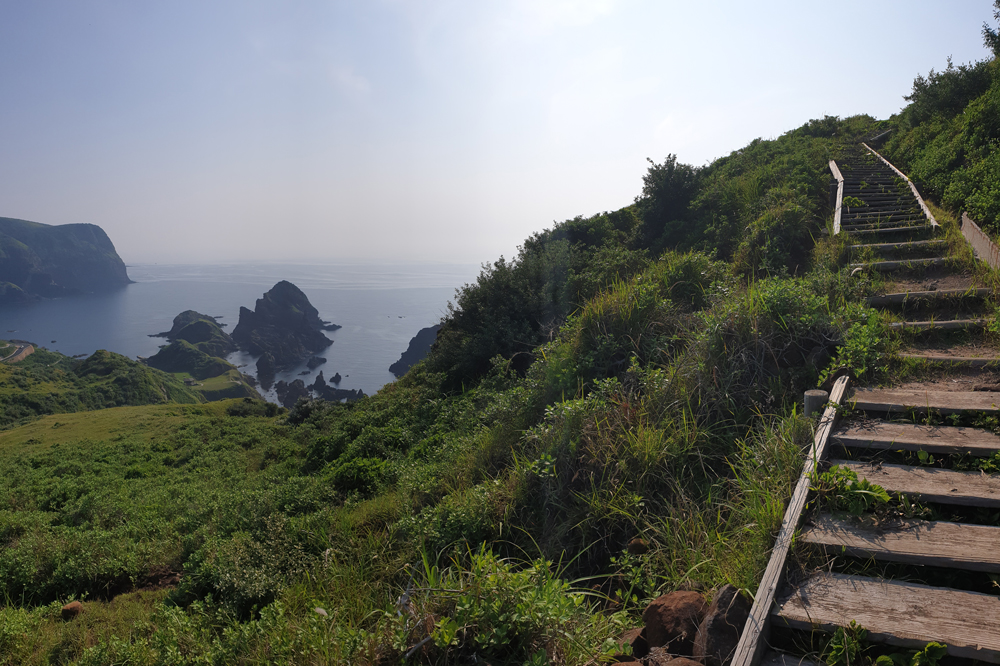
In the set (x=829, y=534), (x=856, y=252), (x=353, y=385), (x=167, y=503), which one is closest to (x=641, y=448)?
(x=829, y=534)

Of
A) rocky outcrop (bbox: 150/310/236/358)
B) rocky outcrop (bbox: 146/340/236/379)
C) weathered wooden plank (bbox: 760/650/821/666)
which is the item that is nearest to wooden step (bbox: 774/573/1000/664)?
weathered wooden plank (bbox: 760/650/821/666)

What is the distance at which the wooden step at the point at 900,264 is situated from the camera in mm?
6051

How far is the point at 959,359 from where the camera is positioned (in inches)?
155

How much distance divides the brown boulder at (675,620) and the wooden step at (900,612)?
388mm

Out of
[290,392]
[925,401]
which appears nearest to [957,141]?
[925,401]

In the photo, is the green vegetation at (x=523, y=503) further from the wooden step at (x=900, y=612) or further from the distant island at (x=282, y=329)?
the distant island at (x=282, y=329)

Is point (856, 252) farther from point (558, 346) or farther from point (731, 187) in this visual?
point (731, 187)

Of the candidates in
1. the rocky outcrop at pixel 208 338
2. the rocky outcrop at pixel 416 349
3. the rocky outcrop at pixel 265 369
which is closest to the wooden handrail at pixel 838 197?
the rocky outcrop at pixel 416 349

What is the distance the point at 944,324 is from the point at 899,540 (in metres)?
3.36

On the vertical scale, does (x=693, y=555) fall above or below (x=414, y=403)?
above

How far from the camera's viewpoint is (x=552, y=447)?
14.1 feet

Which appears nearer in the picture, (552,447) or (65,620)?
(552,447)

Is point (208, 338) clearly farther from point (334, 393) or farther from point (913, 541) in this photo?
point (913, 541)

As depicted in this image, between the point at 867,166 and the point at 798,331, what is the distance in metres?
11.7
